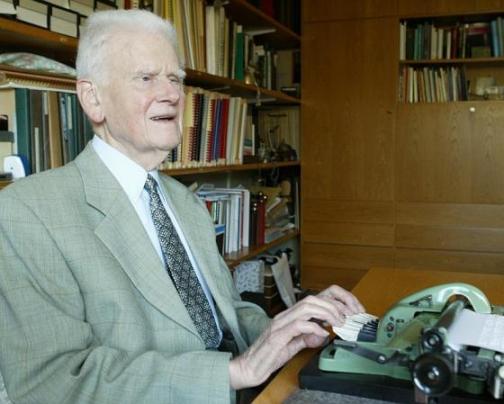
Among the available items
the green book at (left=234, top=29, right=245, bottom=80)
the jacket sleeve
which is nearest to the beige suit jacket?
the jacket sleeve

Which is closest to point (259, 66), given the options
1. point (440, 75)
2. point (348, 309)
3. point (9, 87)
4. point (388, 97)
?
point (388, 97)

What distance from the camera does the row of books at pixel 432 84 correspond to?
3430mm

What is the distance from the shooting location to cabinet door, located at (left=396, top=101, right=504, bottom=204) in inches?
131

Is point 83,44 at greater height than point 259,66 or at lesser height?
lesser

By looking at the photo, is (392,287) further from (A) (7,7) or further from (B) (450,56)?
(B) (450,56)

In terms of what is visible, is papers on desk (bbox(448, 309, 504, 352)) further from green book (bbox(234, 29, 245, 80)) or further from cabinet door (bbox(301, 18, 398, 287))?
cabinet door (bbox(301, 18, 398, 287))

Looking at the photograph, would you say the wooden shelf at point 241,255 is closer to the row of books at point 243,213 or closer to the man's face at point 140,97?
the row of books at point 243,213

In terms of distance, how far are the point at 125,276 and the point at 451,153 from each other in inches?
112

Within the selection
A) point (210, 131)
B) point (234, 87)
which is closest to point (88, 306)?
point (210, 131)

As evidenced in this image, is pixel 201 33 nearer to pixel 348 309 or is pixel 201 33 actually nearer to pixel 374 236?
pixel 348 309

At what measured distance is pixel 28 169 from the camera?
4.66 ft

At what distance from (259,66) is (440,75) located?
1.19m

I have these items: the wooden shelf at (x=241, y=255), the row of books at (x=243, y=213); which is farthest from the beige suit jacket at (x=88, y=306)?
the wooden shelf at (x=241, y=255)

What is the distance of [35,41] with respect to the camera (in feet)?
4.99
